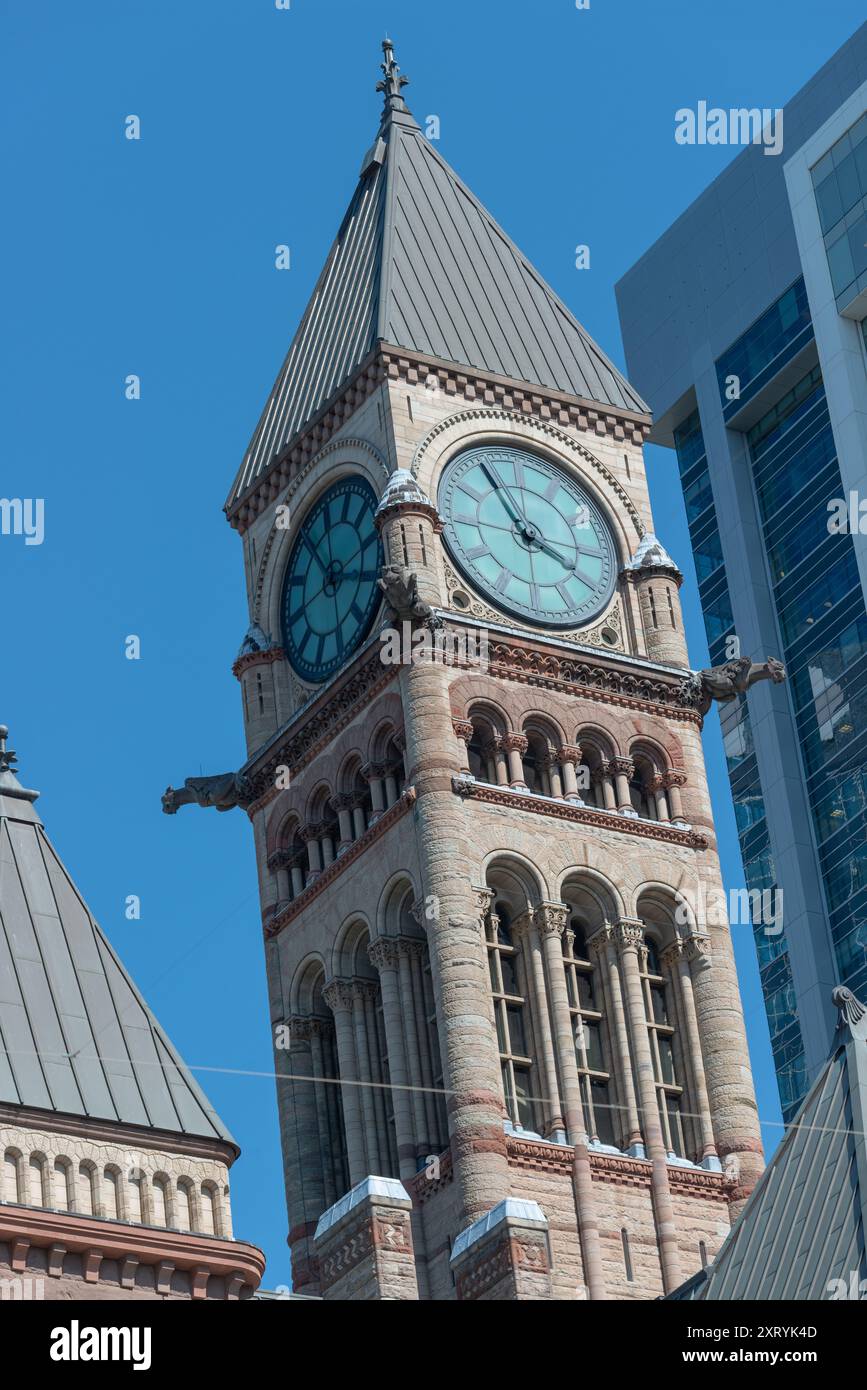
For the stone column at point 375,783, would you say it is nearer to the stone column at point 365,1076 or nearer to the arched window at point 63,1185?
the stone column at point 365,1076

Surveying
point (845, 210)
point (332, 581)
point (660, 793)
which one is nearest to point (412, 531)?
point (332, 581)

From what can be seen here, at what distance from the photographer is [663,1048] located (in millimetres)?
69750

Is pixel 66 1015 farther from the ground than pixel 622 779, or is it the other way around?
pixel 622 779

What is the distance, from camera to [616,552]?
75000 millimetres

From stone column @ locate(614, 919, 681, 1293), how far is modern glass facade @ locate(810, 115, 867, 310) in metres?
51.1

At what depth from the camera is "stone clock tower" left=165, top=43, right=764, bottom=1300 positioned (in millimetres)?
65938

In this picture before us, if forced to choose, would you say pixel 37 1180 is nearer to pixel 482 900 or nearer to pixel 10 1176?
pixel 10 1176

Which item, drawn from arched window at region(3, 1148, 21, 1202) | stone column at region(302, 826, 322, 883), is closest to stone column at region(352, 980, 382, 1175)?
stone column at region(302, 826, 322, 883)

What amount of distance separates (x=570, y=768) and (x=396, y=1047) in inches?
261

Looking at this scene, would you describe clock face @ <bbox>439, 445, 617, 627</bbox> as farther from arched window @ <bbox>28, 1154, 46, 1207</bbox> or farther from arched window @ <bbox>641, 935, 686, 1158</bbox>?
arched window @ <bbox>28, 1154, 46, 1207</bbox>

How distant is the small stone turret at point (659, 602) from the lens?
7381 cm
